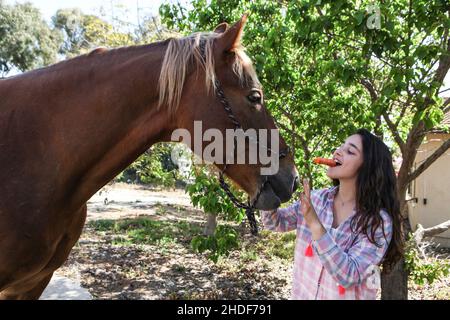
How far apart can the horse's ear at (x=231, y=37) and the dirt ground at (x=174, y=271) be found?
13.7ft

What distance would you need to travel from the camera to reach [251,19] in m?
4.51

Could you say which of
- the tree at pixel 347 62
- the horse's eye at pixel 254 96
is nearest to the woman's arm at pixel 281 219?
the horse's eye at pixel 254 96

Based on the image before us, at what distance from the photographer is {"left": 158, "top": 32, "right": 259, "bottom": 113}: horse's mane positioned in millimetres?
1854

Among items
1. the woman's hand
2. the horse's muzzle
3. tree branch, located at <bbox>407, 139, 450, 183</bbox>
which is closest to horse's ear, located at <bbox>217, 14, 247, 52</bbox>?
the horse's muzzle

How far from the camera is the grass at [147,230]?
877 cm

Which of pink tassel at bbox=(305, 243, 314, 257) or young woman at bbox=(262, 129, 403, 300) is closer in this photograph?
young woman at bbox=(262, 129, 403, 300)

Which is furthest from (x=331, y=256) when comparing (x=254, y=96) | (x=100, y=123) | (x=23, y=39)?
(x=23, y=39)

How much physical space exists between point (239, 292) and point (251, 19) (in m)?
3.86

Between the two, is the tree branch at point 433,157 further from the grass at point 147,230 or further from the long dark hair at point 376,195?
the grass at point 147,230

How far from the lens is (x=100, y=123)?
189 cm

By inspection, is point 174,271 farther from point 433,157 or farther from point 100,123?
point 100,123

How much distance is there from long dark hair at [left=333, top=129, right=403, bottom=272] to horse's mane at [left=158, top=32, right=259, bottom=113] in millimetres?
736

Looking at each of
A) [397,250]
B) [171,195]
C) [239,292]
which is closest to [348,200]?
[397,250]

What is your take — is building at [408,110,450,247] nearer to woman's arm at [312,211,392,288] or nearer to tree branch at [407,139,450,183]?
tree branch at [407,139,450,183]
